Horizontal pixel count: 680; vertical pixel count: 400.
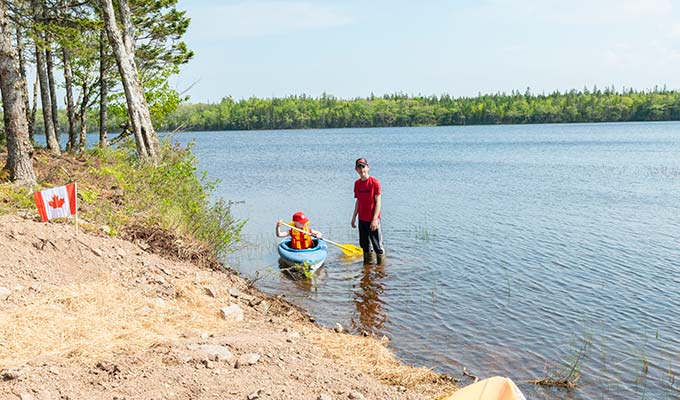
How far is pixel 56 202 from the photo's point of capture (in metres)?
7.45

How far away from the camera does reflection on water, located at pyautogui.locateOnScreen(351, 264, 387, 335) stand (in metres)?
8.95

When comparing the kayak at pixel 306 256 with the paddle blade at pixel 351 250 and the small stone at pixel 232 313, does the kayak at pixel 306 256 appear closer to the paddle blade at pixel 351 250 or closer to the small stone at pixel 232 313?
the paddle blade at pixel 351 250

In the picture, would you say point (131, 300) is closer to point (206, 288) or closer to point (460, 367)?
point (206, 288)

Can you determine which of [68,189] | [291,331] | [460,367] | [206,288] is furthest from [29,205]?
[460,367]

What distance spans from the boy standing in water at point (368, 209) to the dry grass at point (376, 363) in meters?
→ 4.69

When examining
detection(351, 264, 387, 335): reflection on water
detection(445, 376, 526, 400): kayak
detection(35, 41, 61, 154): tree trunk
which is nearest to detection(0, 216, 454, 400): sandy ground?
detection(445, 376, 526, 400): kayak

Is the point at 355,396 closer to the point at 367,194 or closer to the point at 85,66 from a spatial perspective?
the point at 367,194

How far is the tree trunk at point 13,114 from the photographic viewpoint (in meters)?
9.83

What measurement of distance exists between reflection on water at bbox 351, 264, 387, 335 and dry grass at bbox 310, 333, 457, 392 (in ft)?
5.14

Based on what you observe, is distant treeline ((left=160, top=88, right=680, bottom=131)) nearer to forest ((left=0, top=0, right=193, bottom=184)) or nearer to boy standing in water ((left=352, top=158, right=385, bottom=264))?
forest ((left=0, top=0, right=193, bottom=184))

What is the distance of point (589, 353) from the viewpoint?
26.0ft

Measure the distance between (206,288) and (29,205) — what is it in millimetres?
3002

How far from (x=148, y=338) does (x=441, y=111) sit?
427 feet

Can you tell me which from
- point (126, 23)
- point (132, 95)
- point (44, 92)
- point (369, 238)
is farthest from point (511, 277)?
point (44, 92)
